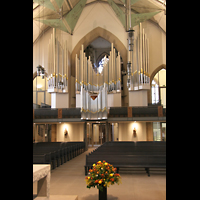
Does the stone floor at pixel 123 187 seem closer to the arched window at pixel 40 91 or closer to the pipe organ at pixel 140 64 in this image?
the pipe organ at pixel 140 64

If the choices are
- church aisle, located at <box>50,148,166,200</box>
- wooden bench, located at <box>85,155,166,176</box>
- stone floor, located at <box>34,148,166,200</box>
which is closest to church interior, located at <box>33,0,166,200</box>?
wooden bench, located at <box>85,155,166,176</box>

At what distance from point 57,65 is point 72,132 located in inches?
225

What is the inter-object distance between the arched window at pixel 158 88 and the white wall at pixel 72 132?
7.16 meters

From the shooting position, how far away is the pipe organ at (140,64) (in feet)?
60.8

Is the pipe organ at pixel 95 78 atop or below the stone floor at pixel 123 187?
atop

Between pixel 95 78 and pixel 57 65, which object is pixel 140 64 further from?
pixel 57 65

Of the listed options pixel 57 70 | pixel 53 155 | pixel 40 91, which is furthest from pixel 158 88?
pixel 53 155

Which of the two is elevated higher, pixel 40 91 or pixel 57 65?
pixel 57 65

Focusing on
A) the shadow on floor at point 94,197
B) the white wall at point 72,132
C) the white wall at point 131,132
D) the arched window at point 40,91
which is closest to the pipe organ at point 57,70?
the white wall at point 72,132

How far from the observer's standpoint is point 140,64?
61.4 ft

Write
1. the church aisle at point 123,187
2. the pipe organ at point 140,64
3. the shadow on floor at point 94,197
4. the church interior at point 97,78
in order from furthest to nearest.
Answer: the pipe organ at point 140,64 < the church interior at point 97,78 < the church aisle at point 123,187 < the shadow on floor at point 94,197
